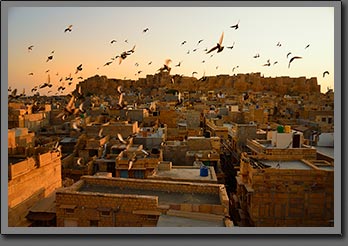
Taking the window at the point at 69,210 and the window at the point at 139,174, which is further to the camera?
the window at the point at 139,174

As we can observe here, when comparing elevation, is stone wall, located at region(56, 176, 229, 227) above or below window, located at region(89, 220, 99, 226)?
above

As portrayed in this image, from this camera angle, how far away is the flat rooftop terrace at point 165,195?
5098 millimetres

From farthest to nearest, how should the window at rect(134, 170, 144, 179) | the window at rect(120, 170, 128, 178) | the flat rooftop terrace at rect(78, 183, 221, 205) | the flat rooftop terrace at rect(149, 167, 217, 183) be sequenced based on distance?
the window at rect(120, 170, 128, 178) → the window at rect(134, 170, 144, 179) → the flat rooftop terrace at rect(149, 167, 217, 183) → the flat rooftop terrace at rect(78, 183, 221, 205)

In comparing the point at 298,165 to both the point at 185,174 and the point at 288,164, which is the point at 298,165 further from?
the point at 185,174

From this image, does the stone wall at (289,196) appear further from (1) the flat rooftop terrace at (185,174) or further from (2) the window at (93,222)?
(2) the window at (93,222)

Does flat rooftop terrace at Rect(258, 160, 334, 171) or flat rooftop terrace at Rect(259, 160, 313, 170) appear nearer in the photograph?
flat rooftop terrace at Rect(258, 160, 334, 171)

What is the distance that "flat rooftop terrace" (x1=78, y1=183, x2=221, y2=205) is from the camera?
5.10 metres

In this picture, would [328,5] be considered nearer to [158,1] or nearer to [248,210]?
[158,1]

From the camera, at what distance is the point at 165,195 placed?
17.7 ft

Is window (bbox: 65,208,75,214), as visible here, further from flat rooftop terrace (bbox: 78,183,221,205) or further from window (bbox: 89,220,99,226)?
flat rooftop terrace (bbox: 78,183,221,205)

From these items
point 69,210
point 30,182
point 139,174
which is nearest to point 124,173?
point 139,174

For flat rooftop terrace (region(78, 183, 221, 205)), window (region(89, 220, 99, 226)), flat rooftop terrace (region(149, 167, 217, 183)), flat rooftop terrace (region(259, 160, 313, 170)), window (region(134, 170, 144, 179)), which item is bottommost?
window (region(89, 220, 99, 226))

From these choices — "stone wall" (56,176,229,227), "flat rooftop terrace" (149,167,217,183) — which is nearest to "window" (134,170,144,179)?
"flat rooftop terrace" (149,167,217,183)

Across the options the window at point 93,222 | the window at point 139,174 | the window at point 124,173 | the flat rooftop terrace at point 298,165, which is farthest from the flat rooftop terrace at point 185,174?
the window at point 93,222
